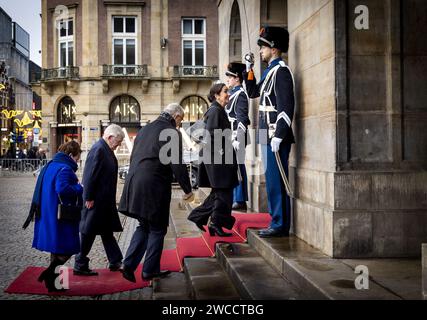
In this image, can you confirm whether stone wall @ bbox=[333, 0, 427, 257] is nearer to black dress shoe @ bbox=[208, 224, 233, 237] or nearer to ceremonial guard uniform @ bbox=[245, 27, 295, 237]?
ceremonial guard uniform @ bbox=[245, 27, 295, 237]

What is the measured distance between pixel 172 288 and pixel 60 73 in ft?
113

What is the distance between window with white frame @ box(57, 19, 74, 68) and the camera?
1502 inches

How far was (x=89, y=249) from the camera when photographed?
6.64 m

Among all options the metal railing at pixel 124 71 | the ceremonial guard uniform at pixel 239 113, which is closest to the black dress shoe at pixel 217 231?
the ceremonial guard uniform at pixel 239 113

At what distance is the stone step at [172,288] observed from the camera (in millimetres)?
5289

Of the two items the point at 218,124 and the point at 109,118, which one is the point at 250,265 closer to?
the point at 218,124

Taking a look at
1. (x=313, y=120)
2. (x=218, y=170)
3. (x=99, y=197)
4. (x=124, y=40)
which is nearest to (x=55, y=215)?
(x=99, y=197)

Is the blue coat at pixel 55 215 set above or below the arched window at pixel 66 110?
below

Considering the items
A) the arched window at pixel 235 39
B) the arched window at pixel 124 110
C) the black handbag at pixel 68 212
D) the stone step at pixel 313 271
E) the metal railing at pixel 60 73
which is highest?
the metal railing at pixel 60 73

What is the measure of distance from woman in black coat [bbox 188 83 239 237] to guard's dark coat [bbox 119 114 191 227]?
1161mm

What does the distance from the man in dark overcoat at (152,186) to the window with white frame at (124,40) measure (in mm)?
32776

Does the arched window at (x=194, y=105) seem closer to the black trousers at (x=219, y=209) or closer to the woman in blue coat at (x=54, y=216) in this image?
the black trousers at (x=219, y=209)

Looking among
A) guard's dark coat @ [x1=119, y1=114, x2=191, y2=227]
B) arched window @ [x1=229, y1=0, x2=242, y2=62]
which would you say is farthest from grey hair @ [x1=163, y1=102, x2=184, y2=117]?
arched window @ [x1=229, y1=0, x2=242, y2=62]
